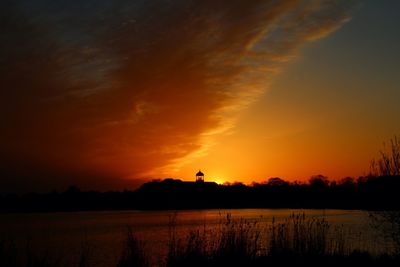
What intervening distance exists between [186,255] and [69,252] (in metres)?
19.8

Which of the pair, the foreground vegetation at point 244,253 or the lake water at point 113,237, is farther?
the lake water at point 113,237

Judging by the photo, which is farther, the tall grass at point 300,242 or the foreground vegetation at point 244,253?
the tall grass at point 300,242

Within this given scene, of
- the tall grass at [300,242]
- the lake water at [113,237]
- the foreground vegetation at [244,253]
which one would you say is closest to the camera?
the foreground vegetation at [244,253]

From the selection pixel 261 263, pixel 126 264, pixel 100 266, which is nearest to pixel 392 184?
pixel 261 263

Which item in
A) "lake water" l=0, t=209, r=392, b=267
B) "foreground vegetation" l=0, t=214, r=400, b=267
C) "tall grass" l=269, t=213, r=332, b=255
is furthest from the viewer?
"lake water" l=0, t=209, r=392, b=267

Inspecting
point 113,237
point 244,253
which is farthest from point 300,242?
point 113,237

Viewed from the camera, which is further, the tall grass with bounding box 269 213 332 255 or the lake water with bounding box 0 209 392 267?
the lake water with bounding box 0 209 392 267

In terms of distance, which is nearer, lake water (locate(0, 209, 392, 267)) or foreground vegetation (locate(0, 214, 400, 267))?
foreground vegetation (locate(0, 214, 400, 267))

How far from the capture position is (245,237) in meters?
14.4

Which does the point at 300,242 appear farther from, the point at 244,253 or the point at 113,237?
the point at 113,237

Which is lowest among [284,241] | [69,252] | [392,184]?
[69,252]

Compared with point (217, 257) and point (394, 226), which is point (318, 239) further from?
point (217, 257)

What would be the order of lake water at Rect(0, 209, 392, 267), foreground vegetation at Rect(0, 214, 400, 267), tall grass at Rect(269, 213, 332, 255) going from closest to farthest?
1. foreground vegetation at Rect(0, 214, 400, 267)
2. tall grass at Rect(269, 213, 332, 255)
3. lake water at Rect(0, 209, 392, 267)

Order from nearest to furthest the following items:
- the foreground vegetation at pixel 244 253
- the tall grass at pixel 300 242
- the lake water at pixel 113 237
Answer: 1. the foreground vegetation at pixel 244 253
2. the tall grass at pixel 300 242
3. the lake water at pixel 113 237
